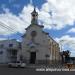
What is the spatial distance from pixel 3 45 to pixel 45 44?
16.5 metres

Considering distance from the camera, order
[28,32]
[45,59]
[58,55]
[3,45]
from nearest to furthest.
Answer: [45,59] < [28,32] < [3,45] < [58,55]

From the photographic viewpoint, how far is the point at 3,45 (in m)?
82.1

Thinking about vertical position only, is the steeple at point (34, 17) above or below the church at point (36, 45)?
above

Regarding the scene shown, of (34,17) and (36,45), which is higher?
(34,17)

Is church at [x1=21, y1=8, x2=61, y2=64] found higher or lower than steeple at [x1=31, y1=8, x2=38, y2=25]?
lower

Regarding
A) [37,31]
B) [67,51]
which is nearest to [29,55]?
[37,31]

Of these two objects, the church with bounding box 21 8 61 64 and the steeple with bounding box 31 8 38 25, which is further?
the steeple with bounding box 31 8 38 25

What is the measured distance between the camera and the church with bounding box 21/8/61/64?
72812 mm

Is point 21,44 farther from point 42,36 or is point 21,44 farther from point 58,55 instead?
point 58,55

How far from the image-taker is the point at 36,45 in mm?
73938

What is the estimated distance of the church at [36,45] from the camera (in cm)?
7281

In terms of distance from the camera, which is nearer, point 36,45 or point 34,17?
point 36,45

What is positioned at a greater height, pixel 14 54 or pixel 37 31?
pixel 37 31

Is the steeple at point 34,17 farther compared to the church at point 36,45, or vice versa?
the steeple at point 34,17
